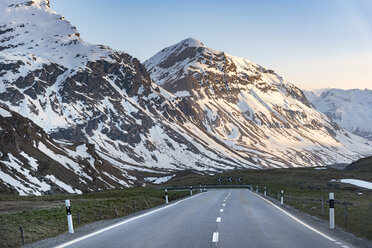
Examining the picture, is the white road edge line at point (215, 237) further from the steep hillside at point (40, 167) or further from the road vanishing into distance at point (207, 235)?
the steep hillside at point (40, 167)

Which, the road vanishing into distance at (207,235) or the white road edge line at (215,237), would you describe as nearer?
the road vanishing into distance at (207,235)

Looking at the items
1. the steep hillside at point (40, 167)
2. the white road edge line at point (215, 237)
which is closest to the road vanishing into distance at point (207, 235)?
the white road edge line at point (215, 237)

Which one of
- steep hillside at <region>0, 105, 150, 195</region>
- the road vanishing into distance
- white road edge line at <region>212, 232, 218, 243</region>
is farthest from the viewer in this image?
steep hillside at <region>0, 105, 150, 195</region>

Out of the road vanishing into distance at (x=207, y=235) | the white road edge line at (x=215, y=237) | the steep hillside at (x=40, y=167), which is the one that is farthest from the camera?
the steep hillside at (x=40, y=167)

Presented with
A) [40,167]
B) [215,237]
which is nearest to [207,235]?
[215,237]

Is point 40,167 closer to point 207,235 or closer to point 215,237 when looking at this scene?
point 207,235

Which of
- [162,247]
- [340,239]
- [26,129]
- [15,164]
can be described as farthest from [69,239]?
[26,129]

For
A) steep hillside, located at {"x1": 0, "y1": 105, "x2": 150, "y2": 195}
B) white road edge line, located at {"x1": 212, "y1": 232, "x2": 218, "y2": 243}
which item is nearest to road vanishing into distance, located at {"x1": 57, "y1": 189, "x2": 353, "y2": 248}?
white road edge line, located at {"x1": 212, "y1": 232, "x2": 218, "y2": 243}

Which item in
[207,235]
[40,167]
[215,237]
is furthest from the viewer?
[40,167]

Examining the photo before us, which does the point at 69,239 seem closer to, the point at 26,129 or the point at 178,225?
the point at 178,225

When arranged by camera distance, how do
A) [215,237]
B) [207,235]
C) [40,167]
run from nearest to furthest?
1. [215,237]
2. [207,235]
3. [40,167]

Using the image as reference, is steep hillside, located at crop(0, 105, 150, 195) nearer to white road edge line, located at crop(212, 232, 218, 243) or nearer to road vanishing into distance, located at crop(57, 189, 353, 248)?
road vanishing into distance, located at crop(57, 189, 353, 248)

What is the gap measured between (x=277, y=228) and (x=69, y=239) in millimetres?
8679

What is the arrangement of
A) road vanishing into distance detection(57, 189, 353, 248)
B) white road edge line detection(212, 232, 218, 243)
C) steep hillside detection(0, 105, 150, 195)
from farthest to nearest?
steep hillside detection(0, 105, 150, 195)
white road edge line detection(212, 232, 218, 243)
road vanishing into distance detection(57, 189, 353, 248)
